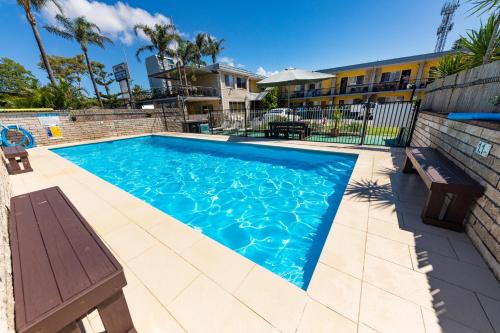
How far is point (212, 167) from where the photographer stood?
7.20 metres

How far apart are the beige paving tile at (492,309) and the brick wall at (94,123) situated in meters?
15.9

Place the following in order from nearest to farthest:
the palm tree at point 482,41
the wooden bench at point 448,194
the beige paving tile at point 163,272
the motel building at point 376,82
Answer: the beige paving tile at point 163,272, the wooden bench at point 448,194, the palm tree at point 482,41, the motel building at point 376,82

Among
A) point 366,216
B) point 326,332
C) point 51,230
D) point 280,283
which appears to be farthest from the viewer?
point 366,216

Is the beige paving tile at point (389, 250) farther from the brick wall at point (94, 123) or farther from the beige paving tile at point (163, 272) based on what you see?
the brick wall at point (94, 123)

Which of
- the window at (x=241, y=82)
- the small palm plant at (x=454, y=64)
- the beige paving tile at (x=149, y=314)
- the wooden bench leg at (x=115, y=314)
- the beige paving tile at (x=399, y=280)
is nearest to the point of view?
the wooden bench leg at (x=115, y=314)

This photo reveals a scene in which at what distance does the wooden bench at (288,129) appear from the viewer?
9305 millimetres

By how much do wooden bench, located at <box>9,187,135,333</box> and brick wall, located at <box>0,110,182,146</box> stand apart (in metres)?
12.5

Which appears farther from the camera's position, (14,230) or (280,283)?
(280,283)

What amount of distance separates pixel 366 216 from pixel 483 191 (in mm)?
1308

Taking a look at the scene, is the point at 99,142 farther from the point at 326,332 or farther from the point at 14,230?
the point at 326,332

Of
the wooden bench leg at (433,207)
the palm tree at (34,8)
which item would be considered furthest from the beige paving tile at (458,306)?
the palm tree at (34,8)

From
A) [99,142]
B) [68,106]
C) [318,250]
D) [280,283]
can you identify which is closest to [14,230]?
[280,283]

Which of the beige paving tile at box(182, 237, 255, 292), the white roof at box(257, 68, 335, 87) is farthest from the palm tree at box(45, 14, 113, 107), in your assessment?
the beige paving tile at box(182, 237, 255, 292)

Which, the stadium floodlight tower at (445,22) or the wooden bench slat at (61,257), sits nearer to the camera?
the wooden bench slat at (61,257)
